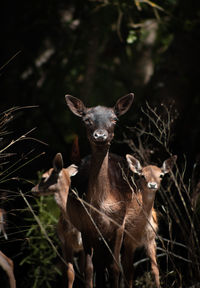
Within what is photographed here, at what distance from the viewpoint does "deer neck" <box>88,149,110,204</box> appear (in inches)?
130

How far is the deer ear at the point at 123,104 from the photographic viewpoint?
10.9 ft

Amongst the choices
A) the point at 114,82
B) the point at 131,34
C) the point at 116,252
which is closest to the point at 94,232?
the point at 116,252

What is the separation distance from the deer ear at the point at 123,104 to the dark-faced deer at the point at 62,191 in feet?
1.57

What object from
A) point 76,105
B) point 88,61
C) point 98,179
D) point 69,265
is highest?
point 76,105

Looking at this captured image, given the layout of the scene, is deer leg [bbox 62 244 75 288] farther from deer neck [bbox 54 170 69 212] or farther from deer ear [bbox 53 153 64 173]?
deer ear [bbox 53 153 64 173]

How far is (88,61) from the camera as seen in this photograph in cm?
645

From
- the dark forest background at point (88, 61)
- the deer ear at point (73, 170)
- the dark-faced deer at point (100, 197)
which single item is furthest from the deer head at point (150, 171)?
the dark forest background at point (88, 61)

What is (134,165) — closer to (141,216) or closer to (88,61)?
(141,216)

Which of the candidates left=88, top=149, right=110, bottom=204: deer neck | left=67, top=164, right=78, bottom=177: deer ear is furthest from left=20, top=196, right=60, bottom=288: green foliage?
left=88, top=149, right=110, bottom=204: deer neck

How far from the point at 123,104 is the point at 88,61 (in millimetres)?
3216

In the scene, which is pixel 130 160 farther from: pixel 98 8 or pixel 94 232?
pixel 98 8

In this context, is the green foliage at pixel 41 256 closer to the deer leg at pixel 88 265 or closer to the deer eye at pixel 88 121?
the deer leg at pixel 88 265

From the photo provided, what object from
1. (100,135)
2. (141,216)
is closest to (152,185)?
(141,216)

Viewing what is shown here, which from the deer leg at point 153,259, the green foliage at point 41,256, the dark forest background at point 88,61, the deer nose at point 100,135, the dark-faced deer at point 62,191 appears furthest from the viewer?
the dark forest background at point 88,61
